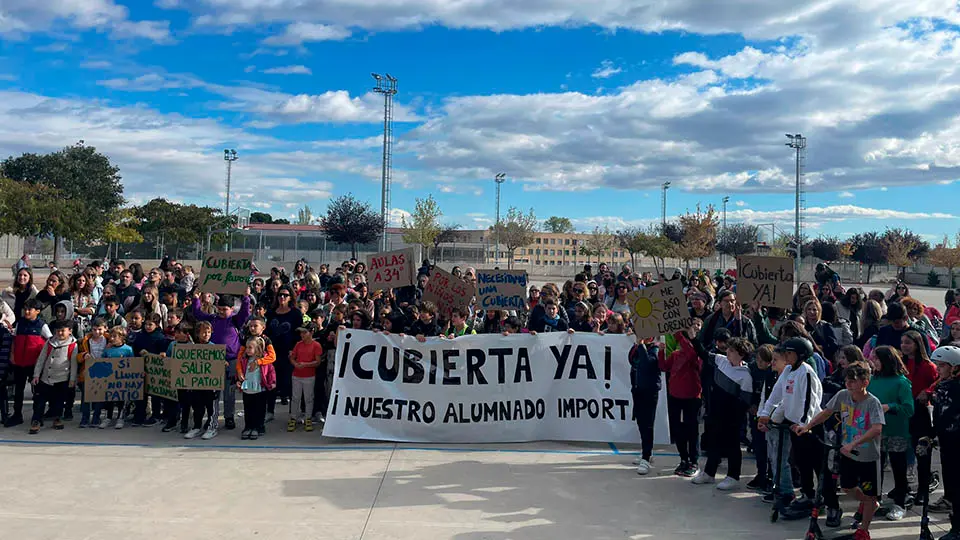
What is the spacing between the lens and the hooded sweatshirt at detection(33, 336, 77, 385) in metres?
8.72

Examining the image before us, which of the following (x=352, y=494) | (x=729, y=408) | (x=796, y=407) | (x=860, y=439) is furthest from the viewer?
(x=729, y=408)

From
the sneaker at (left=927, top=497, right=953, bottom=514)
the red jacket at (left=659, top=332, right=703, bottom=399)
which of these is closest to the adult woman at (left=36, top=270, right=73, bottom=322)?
the red jacket at (left=659, top=332, right=703, bottom=399)

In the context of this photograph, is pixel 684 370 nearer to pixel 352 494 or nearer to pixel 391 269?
pixel 352 494

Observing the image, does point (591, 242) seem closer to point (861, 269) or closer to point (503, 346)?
point (861, 269)

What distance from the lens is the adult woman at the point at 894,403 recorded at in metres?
5.87

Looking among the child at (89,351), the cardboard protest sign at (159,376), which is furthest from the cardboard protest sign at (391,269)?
the child at (89,351)

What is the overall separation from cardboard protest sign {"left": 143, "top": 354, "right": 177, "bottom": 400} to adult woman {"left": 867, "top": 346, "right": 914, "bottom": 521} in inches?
316

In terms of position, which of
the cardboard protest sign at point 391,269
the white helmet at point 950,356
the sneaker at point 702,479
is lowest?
the sneaker at point 702,479

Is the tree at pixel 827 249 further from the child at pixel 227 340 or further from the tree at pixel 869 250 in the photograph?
the child at pixel 227 340

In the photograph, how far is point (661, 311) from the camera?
7.44 meters

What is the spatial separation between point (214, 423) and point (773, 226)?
201 ft

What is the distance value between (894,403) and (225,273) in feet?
29.3

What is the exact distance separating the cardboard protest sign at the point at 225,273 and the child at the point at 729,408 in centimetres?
708

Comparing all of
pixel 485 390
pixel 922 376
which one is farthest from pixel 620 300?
pixel 922 376
